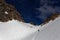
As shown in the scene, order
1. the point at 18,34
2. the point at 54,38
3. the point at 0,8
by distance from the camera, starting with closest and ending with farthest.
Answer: the point at 54,38 < the point at 18,34 < the point at 0,8

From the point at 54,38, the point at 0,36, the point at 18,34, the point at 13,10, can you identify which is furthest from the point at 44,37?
the point at 13,10

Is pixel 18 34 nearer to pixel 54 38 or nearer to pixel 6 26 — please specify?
pixel 6 26

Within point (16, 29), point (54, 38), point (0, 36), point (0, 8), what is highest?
point (0, 8)

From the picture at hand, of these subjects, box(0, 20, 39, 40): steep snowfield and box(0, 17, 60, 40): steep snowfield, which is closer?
box(0, 17, 60, 40): steep snowfield

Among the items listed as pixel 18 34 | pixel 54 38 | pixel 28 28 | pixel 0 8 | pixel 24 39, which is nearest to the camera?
pixel 54 38

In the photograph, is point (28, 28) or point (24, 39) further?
point (28, 28)

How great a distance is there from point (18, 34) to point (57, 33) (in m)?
0.68

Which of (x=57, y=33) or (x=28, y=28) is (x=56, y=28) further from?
(x=28, y=28)

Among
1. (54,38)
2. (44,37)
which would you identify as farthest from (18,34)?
(54,38)

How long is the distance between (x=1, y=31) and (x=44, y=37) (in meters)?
0.76

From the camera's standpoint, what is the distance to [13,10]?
5461 millimetres

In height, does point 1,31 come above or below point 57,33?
above

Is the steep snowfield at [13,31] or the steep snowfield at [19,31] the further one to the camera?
the steep snowfield at [13,31]

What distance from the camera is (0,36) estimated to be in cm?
271
